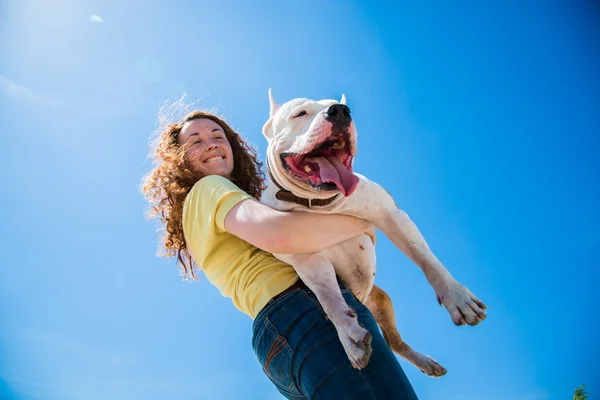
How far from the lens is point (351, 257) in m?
2.96

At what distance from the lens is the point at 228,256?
109 inches

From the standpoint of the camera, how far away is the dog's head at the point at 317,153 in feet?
9.11

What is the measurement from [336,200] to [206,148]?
1.06m

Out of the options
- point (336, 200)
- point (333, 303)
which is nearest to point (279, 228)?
point (333, 303)

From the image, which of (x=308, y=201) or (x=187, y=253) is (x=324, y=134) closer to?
(x=308, y=201)

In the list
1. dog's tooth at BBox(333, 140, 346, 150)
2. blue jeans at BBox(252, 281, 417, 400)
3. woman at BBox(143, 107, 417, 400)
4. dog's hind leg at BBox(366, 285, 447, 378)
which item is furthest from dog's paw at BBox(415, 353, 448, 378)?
dog's tooth at BBox(333, 140, 346, 150)

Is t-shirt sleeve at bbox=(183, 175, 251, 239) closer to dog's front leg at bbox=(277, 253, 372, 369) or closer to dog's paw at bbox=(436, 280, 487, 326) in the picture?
dog's front leg at bbox=(277, 253, 372, 369)

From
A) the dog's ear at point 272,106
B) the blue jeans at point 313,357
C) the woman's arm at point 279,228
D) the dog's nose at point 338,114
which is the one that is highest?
the dog's ear at point 272,106

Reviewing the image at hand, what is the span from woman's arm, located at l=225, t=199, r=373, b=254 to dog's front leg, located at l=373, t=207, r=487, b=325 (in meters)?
0.51

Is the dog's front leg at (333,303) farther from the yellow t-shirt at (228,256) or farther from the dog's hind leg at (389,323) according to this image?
the dog's hind leg at (389,323)

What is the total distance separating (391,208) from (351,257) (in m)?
0.42

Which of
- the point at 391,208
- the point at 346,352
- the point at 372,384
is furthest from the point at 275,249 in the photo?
the point at 391,208

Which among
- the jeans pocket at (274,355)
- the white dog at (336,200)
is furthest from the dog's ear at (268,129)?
the jeans pocket at (274,355)

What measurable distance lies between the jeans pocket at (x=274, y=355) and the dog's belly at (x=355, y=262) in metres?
0.70
